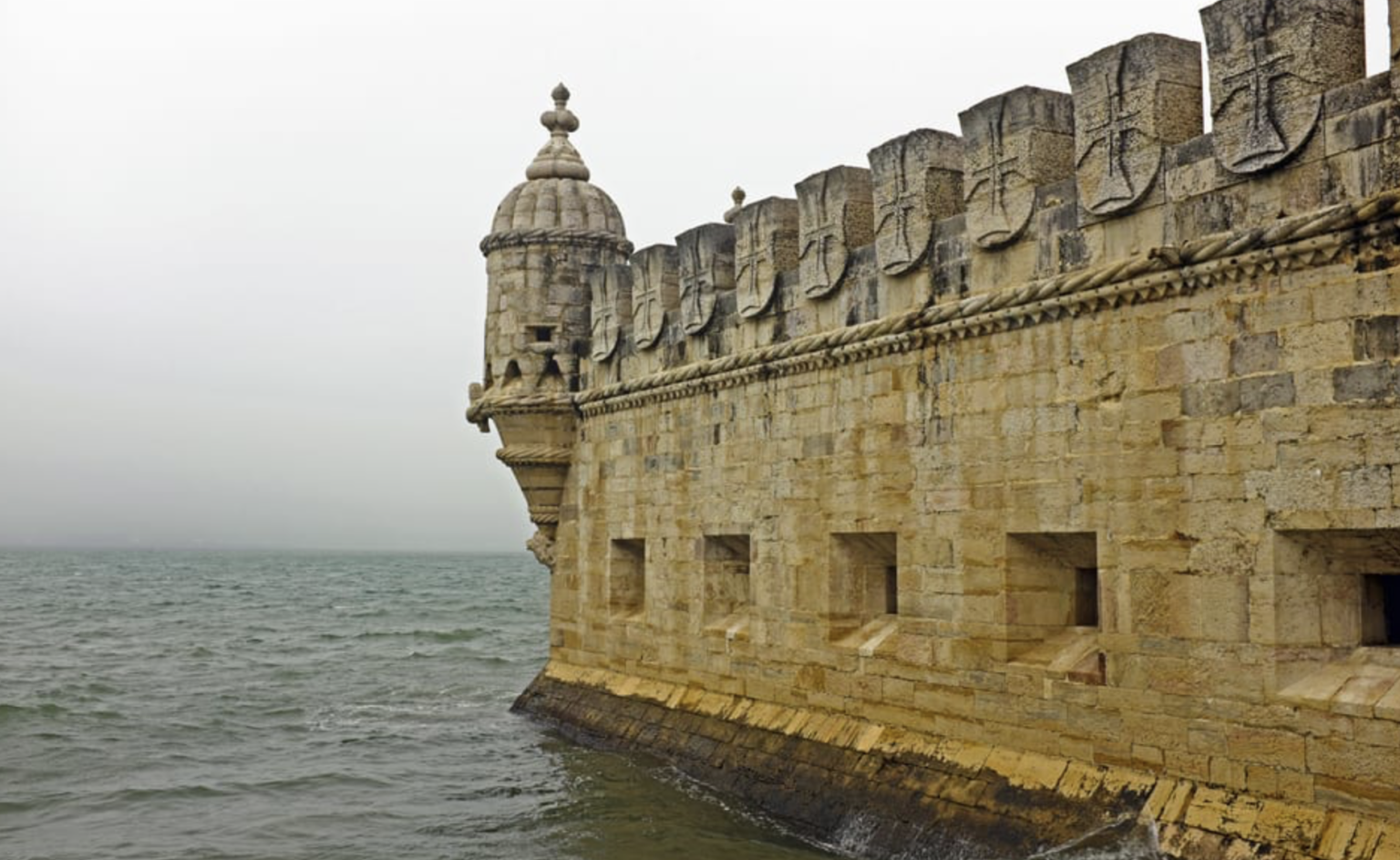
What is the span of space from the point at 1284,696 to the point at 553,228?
33.7 feet

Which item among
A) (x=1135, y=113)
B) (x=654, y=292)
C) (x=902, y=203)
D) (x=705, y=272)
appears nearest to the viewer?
(x=1135, y=113)

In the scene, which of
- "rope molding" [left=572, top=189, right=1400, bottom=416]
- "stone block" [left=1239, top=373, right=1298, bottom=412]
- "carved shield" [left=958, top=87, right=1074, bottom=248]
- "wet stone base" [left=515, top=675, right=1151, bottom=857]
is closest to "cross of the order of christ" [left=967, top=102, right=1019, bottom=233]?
"carved shield" [left=958, top=87, right=1074, bottom=248]

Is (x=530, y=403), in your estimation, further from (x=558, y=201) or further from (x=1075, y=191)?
(x=1075, y=191)

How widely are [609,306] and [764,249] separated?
3297 mm

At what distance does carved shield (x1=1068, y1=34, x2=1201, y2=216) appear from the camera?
868cm

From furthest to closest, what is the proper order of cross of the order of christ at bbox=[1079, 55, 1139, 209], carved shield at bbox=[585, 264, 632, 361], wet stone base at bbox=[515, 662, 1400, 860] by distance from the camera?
carved shield at bbox=[585, 264, 632, 361]
cross of the order of christ at bbox=[1079, 55, 1139, 209]
wet stone base at bbox=[515, 662, 1400, 860]

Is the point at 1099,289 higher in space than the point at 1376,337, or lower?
higher

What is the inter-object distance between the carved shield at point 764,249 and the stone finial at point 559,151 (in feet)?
14.7

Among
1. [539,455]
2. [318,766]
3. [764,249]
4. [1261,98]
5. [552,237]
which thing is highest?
[552,237]

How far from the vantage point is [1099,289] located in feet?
29.2

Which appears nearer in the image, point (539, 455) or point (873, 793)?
point (873, 793)

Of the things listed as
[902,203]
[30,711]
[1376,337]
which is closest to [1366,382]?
[1376,337]

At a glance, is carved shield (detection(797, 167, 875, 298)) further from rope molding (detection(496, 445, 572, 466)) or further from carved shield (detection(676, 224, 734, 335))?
rope molding (detection(496, 445, 572, 466))

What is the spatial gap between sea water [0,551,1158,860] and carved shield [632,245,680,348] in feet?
13.6
